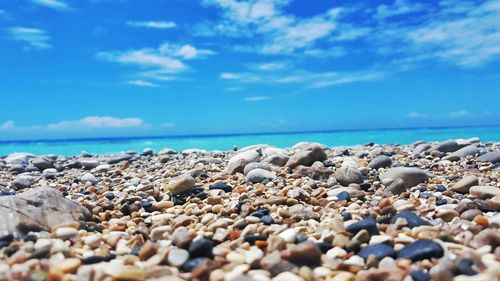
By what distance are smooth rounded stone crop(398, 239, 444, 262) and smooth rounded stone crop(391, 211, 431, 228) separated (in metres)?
0.47

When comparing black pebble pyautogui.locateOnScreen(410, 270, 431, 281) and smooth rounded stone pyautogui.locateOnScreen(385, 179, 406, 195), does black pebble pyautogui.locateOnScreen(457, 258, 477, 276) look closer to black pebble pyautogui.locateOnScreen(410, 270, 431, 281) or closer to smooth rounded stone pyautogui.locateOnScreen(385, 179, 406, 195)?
black pebble pyautogui.locateOnScreen(410, 270, 431, 281)

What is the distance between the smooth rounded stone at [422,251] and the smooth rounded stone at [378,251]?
5cm

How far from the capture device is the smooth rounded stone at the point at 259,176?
4648 millimetres

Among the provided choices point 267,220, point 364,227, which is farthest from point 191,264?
point 364,227

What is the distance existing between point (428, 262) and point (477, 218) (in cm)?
81

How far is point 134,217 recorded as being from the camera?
3525 millimetres

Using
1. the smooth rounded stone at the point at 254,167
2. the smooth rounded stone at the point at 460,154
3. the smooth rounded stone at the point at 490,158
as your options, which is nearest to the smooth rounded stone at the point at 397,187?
the smooth rounded stone at the point at 254,167

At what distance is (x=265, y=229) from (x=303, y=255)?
561 millimetres

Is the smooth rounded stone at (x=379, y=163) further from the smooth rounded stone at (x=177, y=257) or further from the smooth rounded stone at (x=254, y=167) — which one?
the smooth rounded stone at (x=177, y=257)

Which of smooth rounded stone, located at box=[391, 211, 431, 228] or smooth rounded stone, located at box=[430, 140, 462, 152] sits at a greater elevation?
smooth rounded stone, located at box=[430, 140, 462, 152]

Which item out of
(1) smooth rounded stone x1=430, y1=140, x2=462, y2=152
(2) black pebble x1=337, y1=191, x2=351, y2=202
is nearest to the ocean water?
(1) smooth rounded stone x1=430, y1=140, x2=462, y2=152

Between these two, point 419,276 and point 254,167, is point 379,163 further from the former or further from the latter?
point 419,276

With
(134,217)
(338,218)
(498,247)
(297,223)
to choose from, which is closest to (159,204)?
(134,217)

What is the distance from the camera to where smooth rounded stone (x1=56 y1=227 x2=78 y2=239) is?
2732 mm
